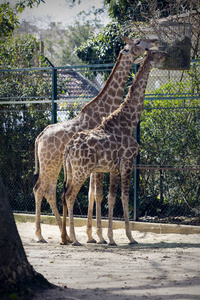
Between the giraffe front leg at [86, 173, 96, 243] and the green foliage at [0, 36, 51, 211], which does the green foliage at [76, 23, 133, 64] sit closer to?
the green foliage at [0, 36, 51, 211]

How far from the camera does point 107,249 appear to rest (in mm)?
6922

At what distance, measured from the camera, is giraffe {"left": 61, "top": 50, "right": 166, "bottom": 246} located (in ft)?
23.6

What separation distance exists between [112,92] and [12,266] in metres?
4.51

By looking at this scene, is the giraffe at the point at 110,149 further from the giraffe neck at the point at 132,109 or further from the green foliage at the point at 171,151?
the green foliage at the point at 171,151

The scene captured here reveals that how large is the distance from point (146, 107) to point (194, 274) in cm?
468

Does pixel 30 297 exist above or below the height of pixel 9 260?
below

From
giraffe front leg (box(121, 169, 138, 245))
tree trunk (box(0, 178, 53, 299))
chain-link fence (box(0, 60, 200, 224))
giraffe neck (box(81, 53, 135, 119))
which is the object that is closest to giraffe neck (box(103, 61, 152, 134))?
giraffe neck (box(81, 53, 135, 119))

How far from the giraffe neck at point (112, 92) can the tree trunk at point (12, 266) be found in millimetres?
3854

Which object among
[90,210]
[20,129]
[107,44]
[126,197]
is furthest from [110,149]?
[107,44]

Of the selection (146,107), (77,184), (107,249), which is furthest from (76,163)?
(146,107)

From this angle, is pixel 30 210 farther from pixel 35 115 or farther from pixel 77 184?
pixel 77 184

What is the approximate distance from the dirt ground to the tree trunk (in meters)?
0.15

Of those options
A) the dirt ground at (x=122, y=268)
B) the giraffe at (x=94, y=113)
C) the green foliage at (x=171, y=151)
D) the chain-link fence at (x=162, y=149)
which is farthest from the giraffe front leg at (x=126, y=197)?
the green foliage at (x=171, y=151)

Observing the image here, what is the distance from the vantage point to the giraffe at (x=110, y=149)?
7191 millimetres
